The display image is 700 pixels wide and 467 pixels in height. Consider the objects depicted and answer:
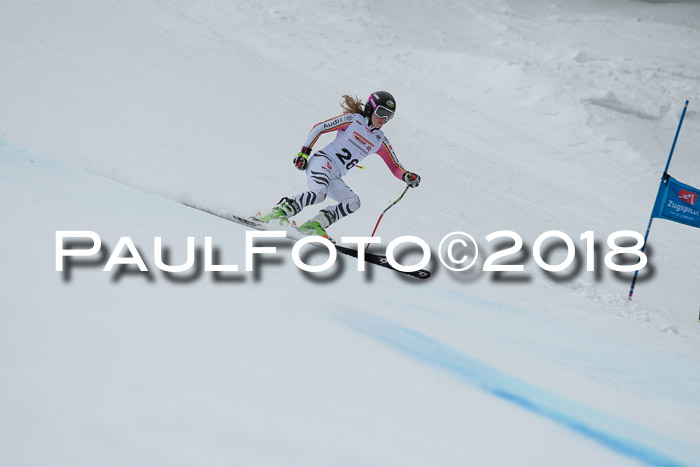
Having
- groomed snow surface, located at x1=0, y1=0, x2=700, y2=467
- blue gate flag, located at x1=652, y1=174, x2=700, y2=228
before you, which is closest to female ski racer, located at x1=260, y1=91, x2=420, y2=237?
groomed snow surface, located at x1=0, y1=0, x2=700, y2=467

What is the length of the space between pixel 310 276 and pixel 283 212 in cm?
198

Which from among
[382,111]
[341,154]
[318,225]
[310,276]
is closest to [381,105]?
[382,111]

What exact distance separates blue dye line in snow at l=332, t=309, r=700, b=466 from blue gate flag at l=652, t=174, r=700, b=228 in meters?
5.22

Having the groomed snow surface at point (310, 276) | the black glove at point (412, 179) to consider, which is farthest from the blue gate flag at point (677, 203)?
the black glove at point (412, 179)

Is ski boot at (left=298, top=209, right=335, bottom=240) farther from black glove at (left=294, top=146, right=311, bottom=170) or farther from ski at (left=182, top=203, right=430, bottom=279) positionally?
black glove at (left=294, top=146, right=311, bottom=170)

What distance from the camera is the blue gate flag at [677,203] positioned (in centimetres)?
712

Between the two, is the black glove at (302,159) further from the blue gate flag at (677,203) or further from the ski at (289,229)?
the blue gate flag at (677,203)

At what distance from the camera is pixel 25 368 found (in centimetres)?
154

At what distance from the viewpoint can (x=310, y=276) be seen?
144 inches

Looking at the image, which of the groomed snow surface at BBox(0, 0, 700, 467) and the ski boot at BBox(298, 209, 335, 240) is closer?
the groomed snow surface at BBox(0, 0, 700, 467)

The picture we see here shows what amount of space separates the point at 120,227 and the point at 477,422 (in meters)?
2.43

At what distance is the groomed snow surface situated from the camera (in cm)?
163

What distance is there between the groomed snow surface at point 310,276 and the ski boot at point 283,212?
22.5 inches

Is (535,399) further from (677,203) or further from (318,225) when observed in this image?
(677,203)
